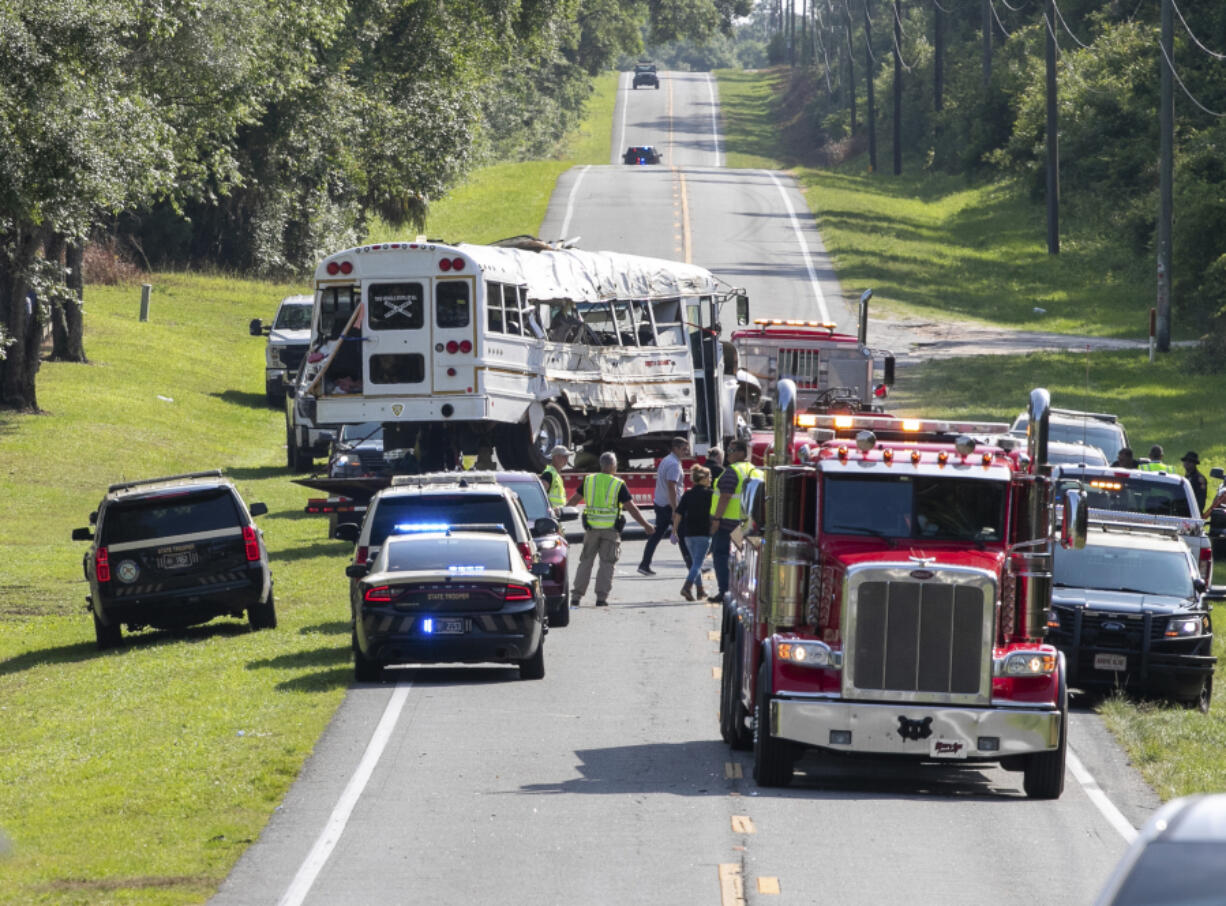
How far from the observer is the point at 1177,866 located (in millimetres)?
4855

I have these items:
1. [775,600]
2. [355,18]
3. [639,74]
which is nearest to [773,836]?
[775,600]

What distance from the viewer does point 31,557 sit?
92.2ft

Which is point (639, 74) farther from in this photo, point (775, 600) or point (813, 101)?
point (775, 600)

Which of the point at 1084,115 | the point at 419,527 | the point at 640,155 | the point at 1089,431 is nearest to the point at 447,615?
the point at 419,527

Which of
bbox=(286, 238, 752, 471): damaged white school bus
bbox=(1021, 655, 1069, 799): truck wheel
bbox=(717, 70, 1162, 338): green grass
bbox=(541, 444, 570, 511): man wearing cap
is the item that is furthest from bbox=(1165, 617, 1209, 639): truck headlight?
bbox=(717, 70, 1162, 338): green grass

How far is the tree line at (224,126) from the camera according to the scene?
2414cm

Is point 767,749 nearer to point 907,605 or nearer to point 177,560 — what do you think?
point 907,605

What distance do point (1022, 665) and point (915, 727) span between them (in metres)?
0.83

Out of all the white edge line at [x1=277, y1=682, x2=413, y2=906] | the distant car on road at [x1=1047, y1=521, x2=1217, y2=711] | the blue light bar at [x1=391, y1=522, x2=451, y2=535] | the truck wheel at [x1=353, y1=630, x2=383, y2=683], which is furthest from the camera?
the blue light bar at [x1=391, y1=522, x2=451, y2=535]

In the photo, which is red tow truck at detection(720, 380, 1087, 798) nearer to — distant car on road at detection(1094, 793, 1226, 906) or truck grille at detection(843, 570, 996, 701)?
truck grille at detection(843, 570, 996, 701)

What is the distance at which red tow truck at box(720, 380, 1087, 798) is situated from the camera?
1253 cm

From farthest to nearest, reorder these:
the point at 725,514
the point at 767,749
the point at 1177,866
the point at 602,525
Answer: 1. the point at 602,525
2. the point at 725,514
3. the point at 767,749
4. the point at 1177,866

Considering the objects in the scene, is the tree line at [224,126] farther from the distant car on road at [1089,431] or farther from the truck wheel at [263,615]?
the distant car on road at [1089,431]

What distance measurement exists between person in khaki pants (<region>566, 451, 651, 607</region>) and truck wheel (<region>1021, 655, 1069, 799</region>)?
9.51 metres
